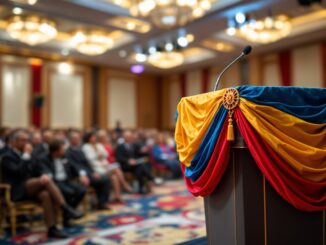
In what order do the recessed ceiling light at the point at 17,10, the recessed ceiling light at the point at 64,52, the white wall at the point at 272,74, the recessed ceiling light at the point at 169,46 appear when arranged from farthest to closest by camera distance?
the white wall at the point at 272,74
the recessed ceiling light at the point at 64,52
the recessed ceiling light at the point at 169,46
the recessed ceiling light at the point at 17,10

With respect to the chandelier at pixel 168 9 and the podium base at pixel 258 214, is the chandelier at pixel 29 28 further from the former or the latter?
the podium base at pixel 258 214

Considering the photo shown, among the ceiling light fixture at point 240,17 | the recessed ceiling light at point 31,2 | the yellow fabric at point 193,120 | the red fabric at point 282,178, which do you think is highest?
the recessed ceiling light at point 31,2

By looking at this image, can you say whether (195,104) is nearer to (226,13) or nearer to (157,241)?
(157,241)

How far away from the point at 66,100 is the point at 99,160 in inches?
278

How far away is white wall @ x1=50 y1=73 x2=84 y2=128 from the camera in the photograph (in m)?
11.8

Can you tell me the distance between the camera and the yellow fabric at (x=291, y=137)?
1.92 meters

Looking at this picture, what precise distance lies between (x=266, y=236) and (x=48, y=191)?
8.99ft

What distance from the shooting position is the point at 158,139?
26.2 ft

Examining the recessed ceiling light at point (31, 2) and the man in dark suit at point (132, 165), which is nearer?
the man in dark suit at point (132, 165)

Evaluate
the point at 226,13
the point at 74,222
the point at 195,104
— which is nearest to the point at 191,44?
the point at 226,13

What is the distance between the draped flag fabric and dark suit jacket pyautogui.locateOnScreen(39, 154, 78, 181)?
8.62 ft

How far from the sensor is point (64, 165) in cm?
460

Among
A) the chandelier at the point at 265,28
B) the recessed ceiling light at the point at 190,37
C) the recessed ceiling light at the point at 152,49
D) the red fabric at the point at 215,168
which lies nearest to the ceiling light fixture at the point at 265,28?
the chandelier at the point at 265,28

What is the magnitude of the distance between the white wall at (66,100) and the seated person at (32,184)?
7.98 metres
